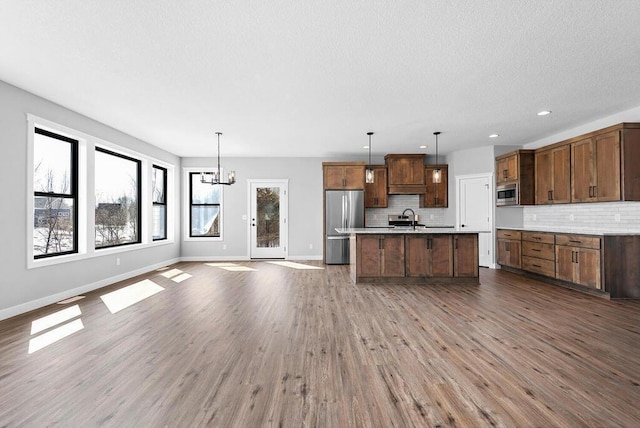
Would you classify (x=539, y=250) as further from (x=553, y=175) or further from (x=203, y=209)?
(x=203, y=209)

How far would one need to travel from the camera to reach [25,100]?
3.93 meters

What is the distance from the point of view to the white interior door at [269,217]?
8.34m

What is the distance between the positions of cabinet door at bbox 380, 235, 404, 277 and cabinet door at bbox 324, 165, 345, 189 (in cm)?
265

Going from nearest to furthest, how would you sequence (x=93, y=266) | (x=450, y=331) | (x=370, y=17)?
1. (x=370, y=17)
2. (x=450, y=331)
3. (x=93, y=266)

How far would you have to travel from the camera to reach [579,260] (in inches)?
191

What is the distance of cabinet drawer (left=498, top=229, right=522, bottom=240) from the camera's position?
6.23 meters

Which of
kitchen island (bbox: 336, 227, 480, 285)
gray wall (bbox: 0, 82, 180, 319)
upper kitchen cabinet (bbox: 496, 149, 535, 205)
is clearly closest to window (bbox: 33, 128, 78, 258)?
gray wall (bbox: 0, 82, 180, 319)

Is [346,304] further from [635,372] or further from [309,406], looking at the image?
[635,372]

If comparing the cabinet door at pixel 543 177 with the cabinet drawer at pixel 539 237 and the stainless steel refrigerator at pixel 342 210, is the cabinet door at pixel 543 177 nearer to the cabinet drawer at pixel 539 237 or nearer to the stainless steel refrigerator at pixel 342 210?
the cabinet drawer at pixel 539 237

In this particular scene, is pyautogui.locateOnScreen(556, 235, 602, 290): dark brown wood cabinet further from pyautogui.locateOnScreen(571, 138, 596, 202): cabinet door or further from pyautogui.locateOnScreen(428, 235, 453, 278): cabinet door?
pyautogui.locateOnScreen(428, 235, 453, 278): cabinet door

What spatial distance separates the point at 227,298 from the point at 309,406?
9.39 ft

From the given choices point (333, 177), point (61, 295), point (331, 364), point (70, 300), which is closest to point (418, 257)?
point (333, 177)

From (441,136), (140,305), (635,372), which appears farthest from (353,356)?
(441,136)

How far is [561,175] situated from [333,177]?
4469 mm
